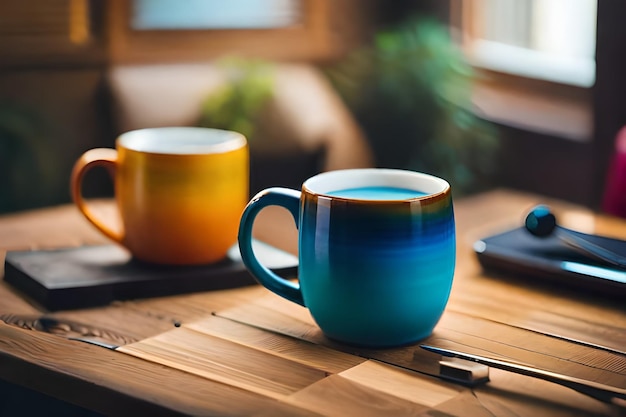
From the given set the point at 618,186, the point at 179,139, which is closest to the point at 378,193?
the point at 179,139

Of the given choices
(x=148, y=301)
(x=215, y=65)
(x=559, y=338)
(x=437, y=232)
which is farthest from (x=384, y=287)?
(x=215, y=65)

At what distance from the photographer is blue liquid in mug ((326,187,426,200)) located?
0.85 metres

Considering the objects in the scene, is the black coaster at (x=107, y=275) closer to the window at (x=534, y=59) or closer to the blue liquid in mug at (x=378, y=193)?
the blue liquid in mug at (x=378, y=193)

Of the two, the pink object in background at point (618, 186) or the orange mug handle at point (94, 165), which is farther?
the pink object in background at point (618, 186)

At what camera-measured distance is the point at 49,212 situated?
4.37 feet

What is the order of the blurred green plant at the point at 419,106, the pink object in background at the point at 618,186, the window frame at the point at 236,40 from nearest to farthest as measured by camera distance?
1. the pink object in background at the point at 618,186
2. the blurred green plant at the point at 419,106
3. the window frame at the point at 236,40

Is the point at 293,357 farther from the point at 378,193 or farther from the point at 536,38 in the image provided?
the point at 536,38

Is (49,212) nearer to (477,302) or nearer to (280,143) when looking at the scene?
(477,302)

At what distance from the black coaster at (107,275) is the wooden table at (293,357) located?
0.05 feet

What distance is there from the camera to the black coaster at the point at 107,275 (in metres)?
0.96

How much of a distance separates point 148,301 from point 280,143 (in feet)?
3.70

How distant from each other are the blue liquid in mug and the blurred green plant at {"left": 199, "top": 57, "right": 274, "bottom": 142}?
1089 millimetres

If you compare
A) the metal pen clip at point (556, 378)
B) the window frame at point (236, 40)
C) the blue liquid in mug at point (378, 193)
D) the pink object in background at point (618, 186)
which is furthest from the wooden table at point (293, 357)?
the window frame at point (236, 40)

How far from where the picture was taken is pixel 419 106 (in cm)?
184
